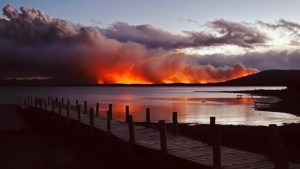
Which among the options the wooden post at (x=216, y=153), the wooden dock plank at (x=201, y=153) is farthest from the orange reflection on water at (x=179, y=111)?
the wooden post at (x=216, y=153)

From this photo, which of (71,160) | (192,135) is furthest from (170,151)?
(192,135)

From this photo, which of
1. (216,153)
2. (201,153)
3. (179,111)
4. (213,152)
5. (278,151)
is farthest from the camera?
(179,111)

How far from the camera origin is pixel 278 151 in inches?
362

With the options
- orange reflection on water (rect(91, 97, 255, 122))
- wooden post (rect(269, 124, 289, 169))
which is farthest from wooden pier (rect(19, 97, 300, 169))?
orange reflection on water (rect(91, 97, 255, 122))

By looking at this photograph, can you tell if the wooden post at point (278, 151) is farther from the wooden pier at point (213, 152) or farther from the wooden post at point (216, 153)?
the wooden post at point (216, 153)

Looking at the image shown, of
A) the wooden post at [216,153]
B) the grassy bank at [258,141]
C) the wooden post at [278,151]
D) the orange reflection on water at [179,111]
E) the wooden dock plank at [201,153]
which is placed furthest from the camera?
the orange reflection on water at [179,111]

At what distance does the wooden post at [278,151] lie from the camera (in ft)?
29.4

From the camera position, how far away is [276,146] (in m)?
9.41

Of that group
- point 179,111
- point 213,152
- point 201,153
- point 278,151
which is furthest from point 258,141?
point 179,111

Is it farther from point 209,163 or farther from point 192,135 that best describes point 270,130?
point 192,135

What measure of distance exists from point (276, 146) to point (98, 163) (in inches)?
425

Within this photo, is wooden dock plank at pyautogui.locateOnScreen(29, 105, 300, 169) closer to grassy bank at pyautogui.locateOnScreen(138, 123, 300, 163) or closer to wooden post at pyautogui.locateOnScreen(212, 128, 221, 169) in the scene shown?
wooden post at pyautogui.locateOnScreen(212, 128, 221, 169)

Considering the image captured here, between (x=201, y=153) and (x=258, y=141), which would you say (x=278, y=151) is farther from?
(x=258, y=141)

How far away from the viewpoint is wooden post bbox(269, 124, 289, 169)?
353 inches
